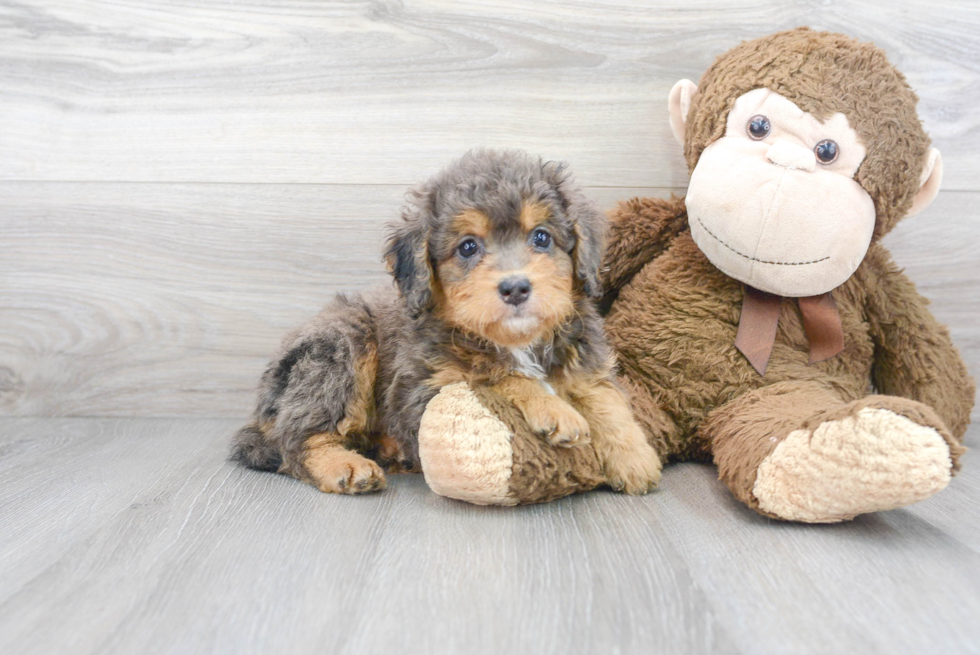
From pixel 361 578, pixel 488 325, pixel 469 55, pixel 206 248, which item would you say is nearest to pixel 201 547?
pixel 361 578

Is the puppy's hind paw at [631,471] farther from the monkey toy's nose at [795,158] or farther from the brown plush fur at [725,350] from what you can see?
the monkey toy's nose at [795,158]

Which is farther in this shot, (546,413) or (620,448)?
(620,448)

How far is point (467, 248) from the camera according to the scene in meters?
1.98

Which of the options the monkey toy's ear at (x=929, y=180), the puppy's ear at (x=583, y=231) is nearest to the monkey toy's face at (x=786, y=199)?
the monkey toy's ear at (x=929, y=180)

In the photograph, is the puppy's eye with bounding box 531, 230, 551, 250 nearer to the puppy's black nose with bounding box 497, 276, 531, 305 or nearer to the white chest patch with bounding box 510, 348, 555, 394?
the puppy's black nose with bounding box 497, 276, 531, 305

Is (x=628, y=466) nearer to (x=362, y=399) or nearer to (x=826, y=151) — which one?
(x=362, y=399)

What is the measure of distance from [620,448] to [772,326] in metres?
0.64

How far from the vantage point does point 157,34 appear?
277 cm

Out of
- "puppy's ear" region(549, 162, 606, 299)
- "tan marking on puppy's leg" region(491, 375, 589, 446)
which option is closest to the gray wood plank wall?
"puppy's ear" region(549, 162, 606, 299)

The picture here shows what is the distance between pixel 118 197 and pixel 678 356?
2.23 meters

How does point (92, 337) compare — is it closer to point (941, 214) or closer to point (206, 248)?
point (206, 248)

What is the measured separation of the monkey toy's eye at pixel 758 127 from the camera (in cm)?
210

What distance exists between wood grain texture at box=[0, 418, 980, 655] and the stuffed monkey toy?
138 millimetres

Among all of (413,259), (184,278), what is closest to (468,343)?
(413,259)
